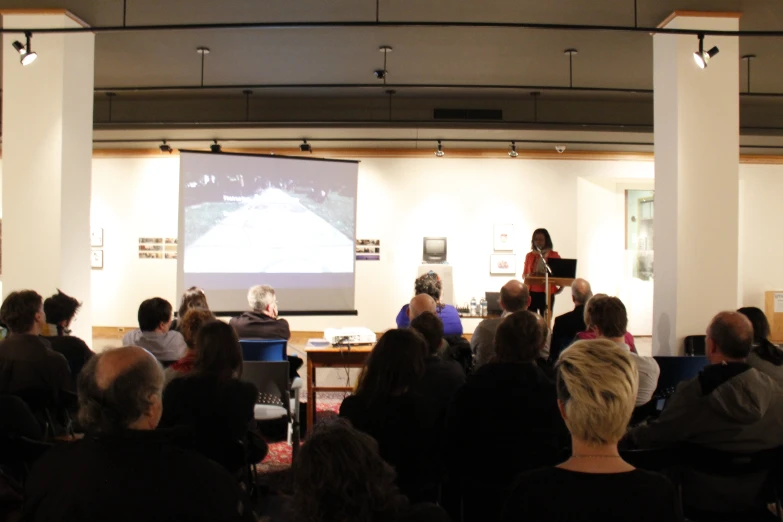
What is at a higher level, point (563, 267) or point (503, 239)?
point (503, 239)

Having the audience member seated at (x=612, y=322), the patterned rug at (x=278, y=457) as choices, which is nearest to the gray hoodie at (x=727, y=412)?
the audience member seated at (x=612, y=322)

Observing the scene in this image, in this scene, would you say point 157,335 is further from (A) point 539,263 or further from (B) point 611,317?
(A) point 539,263

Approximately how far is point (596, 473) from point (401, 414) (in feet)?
3.73

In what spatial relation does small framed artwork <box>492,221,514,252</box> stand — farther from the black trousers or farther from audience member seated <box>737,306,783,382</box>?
audience member seated <box>737,306,783,382</box>

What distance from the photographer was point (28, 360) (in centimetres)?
344

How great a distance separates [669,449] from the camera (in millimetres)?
2545

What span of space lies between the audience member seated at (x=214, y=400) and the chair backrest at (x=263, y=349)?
68.5 inches

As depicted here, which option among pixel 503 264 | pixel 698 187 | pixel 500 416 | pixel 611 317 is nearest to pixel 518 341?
pixel 500 416

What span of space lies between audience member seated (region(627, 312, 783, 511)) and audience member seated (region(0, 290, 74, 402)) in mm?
3097

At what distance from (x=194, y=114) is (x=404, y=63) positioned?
12.3ft

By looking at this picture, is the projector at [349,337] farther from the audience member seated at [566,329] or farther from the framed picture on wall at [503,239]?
the framed picture on wall at [503,239]

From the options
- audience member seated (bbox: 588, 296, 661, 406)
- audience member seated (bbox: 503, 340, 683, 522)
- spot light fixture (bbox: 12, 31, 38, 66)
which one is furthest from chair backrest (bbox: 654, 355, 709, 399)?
spot light fixture (bbox: 12, 31, 38, 66)

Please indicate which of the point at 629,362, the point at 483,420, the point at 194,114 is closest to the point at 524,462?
the point at 483,420

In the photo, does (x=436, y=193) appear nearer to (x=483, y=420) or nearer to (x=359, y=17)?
(x=359, y=17)
